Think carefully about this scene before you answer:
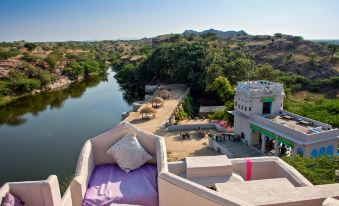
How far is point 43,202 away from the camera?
4125 mm

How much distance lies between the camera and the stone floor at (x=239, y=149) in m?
13.6

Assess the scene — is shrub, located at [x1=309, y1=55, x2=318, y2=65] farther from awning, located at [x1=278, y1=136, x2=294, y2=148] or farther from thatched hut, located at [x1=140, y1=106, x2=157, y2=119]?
awning, located at [x1=278, y1=136, x2=294, y2=148]

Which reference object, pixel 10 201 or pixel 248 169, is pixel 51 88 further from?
pixel 10 201

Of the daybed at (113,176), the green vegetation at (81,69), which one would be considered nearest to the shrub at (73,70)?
the green vegetation at (81,69)

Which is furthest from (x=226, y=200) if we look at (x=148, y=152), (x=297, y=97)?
(x=297, y=97)

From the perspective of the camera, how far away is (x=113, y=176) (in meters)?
5.13

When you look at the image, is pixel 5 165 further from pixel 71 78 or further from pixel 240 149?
pixel 71 78

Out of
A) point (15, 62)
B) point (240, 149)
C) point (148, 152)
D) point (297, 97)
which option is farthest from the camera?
point (15, 62)

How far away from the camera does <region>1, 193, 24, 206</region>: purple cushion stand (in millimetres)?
3832

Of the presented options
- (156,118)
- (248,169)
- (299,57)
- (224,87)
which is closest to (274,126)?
(248,169)

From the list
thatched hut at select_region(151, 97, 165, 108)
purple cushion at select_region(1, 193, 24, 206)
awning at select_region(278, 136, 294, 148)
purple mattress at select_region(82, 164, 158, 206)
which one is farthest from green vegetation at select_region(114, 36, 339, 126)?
purple cushion at select_region(1, 193, 24, 206)

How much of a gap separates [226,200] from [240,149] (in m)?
11.1

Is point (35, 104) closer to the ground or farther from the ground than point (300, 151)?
closer to the ground

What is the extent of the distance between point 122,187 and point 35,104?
101 ft
